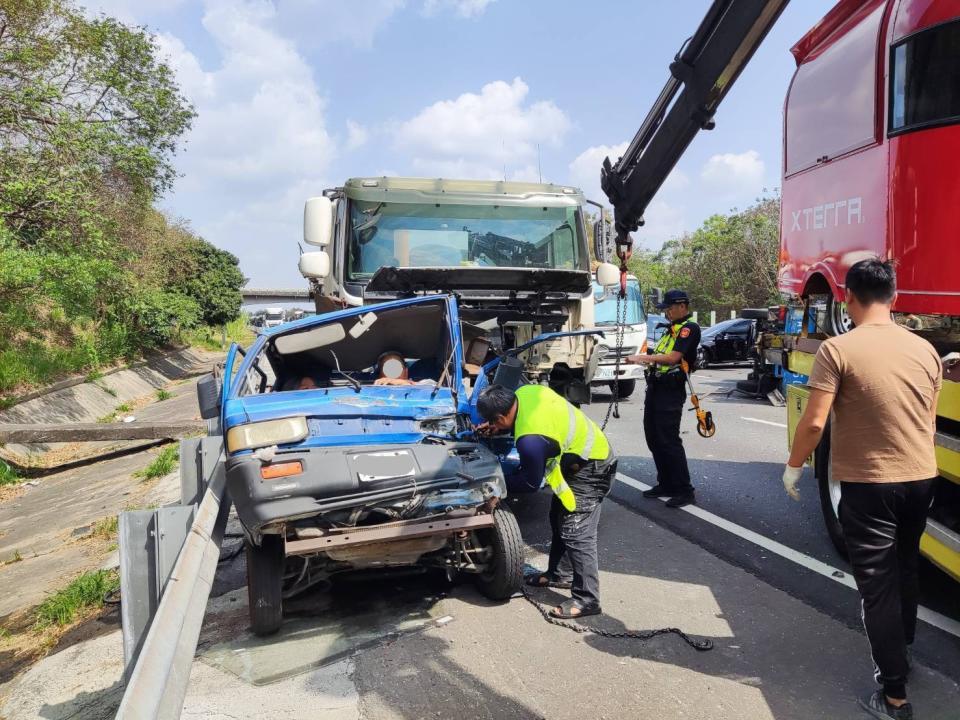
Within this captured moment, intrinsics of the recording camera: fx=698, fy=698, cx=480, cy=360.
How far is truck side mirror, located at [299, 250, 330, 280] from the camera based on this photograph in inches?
253

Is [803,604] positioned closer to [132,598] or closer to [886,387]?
[886,387]

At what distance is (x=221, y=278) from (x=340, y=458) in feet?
93.1

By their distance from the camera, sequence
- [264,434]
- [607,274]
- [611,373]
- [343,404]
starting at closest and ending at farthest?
1. [264,434]
2. [343,404]
3. [607,274]
4. [611,373]

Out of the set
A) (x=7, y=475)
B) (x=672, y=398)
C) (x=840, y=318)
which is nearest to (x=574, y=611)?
(x=672, y=398)

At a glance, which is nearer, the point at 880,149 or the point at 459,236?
the point at 880,149

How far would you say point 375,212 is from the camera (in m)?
6.93

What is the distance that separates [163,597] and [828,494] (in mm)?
3736

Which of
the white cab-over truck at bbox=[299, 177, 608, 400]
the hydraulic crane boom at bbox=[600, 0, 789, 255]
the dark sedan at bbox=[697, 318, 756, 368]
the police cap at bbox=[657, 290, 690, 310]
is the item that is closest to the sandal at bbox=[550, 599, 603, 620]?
the white cab-over truck at bbox=[299, 177, 608, 400]

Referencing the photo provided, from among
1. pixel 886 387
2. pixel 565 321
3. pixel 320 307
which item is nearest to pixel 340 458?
pixel 886 387

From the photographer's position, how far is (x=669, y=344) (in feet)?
19.0

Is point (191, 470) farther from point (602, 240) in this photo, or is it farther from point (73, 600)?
point (602, 240)

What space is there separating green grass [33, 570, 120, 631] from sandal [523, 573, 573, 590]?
2.91 metres

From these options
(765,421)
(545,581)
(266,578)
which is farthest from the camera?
(765,421)

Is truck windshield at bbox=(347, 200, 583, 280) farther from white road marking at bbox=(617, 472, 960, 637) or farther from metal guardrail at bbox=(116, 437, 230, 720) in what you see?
metal guardrail at bbox=(116, 437, 230, 720)
